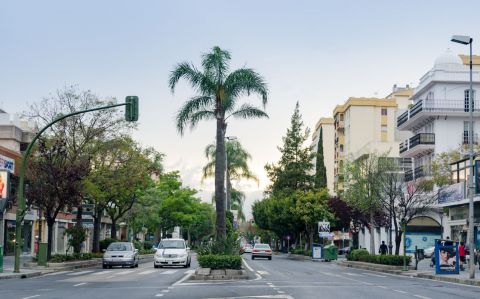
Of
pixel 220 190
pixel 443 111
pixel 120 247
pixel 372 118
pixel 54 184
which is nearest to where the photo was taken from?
pixel 220 190

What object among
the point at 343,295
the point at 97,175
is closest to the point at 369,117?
the point at 97,175

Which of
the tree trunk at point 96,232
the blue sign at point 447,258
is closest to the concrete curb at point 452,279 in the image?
the blue sign at point 447,258

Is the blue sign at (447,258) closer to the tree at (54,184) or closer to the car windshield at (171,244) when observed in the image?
the car windshield at (171,244)

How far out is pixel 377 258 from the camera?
46.8m

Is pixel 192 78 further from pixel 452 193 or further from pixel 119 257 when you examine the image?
pixel 452 193

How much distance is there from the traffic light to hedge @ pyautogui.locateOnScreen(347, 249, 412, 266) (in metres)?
21.8

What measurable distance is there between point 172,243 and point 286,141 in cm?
5443

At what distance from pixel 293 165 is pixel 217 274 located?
64982 mm

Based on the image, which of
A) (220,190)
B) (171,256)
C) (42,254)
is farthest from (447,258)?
(42,254)

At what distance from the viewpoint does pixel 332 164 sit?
136375 millimetres

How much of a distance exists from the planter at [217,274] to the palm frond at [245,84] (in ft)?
29.7

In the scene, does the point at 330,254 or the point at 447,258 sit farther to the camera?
the point at 330,254

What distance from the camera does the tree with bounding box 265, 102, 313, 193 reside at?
93.7 m

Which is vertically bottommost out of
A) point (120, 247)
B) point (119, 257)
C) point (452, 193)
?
point (119, 257)
